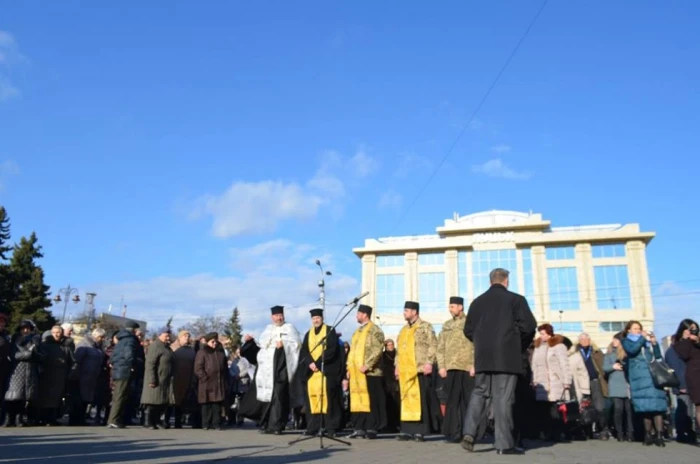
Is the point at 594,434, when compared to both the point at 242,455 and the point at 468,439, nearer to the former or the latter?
the point at 468,439

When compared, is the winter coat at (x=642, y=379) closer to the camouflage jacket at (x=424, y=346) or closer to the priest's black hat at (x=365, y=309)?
the camouflage jacket at (x=424, y=346)

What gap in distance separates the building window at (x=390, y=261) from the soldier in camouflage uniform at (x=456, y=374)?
2547 inches

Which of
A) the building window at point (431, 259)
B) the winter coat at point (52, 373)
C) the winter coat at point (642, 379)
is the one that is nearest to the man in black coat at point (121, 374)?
the winter coat at point (52, 373)

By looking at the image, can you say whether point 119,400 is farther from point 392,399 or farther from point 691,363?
point 691,363

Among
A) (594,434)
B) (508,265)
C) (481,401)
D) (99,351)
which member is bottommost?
(594,434)

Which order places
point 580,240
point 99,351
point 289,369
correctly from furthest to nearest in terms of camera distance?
point 580,240 < point 99,351 < point 289,369

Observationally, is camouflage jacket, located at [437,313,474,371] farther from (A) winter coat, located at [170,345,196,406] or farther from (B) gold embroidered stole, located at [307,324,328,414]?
(A) winter coat, located at [170,345,196,406]

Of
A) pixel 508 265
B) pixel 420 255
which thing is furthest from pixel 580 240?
pixel 420 255

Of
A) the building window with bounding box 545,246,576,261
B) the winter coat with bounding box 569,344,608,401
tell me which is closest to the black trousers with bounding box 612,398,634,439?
the winter coat with bounding box 569,344,608,401

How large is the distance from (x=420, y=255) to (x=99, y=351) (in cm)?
6228

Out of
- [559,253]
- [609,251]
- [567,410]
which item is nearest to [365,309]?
[567,410]

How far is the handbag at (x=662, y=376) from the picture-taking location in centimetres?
795

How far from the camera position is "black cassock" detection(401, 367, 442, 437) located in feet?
26.7

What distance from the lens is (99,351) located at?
11.6m
